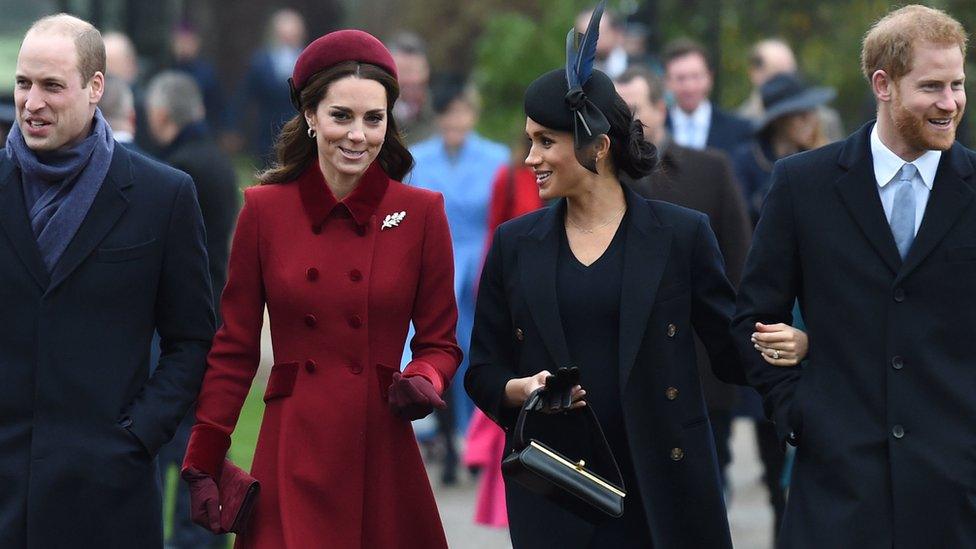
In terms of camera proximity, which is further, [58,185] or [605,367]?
[605,367]

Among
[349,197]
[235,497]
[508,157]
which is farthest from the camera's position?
[508,157]

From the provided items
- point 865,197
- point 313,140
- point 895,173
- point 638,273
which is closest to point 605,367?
point 638,273

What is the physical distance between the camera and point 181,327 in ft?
19.1

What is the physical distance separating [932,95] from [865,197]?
36cm

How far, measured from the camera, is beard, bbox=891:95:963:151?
5453 millimetres

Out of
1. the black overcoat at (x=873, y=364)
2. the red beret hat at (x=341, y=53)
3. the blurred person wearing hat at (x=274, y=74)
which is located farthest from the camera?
the blurred person wearing hat at (x=274, y=74)

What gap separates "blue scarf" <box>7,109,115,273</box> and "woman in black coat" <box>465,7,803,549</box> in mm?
1239

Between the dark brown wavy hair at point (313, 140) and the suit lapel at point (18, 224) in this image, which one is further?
the dark brown wavy hair at point (313, 140)

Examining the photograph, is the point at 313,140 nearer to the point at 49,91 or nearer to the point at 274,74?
the point at 49,91

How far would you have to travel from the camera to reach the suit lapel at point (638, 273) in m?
5.70

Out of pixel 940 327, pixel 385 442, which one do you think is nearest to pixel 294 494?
pixel 385 442

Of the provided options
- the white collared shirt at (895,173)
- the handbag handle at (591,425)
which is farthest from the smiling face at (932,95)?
the handbag handle at (591,425)

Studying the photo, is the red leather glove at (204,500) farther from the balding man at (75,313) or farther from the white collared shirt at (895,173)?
the white collared shirt at (895,173)

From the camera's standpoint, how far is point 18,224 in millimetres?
5586
